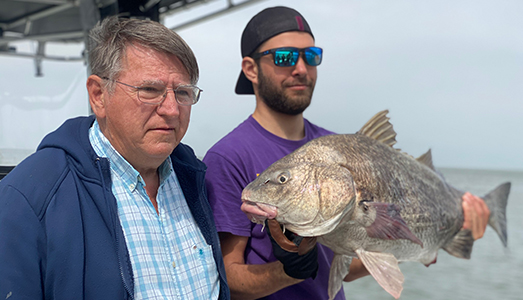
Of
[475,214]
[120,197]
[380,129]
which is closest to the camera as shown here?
[120,197]

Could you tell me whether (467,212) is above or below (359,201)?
below

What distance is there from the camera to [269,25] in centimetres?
250

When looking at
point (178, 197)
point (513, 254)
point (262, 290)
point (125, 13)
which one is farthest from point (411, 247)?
point (513, 254)

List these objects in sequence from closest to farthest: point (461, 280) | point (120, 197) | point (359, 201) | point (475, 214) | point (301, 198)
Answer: point (120, 197), point (301, 198), point (359, 201), point (475, 214), point (461, 280)

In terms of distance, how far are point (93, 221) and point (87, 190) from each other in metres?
0.12

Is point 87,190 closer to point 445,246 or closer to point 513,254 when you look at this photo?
point 445,246

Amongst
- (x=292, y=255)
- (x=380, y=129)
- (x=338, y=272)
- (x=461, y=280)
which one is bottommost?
(x=461, y=280)

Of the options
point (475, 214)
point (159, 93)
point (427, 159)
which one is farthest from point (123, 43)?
point (475, 214)

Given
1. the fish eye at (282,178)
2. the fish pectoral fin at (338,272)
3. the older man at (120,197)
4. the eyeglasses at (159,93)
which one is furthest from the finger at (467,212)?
the eyeglasses at (159,93)

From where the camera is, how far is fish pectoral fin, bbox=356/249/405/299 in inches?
74.7

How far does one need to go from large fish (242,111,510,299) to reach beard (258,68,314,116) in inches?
14.9

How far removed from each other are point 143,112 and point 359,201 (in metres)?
1.01

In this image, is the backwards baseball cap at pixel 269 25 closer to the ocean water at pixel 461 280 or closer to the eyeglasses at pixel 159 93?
the eyeglasses at pixel 159 93

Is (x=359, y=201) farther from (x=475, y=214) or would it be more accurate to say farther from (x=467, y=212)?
(x=475, y=214)
